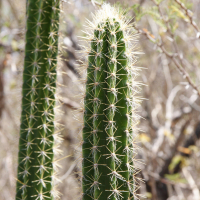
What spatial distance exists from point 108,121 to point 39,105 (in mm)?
700

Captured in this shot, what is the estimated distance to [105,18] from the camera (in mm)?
1619

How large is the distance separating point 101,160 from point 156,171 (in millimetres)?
2368

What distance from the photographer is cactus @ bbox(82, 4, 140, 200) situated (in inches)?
58.1

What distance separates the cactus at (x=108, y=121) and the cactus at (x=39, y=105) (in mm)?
488

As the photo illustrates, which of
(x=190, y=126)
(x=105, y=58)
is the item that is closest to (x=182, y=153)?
(x=190, y=126)

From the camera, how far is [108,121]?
1.47 metres

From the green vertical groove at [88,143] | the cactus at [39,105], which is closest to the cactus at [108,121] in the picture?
the green vertical groove at [88,143]

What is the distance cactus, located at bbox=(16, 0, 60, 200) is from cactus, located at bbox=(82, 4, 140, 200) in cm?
49

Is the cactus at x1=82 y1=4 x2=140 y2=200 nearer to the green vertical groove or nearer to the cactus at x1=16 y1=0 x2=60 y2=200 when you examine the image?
the green vertical groove

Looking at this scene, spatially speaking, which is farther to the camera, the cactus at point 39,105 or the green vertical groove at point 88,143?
the cactus at point 39,105

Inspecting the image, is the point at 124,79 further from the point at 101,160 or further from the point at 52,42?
the point at 52,42

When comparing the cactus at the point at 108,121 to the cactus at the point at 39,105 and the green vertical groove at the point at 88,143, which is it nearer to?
the green vertical groove at the point at 88,143

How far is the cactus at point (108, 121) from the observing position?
1.48m

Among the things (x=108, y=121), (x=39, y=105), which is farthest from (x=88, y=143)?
(x=39, y=105)
